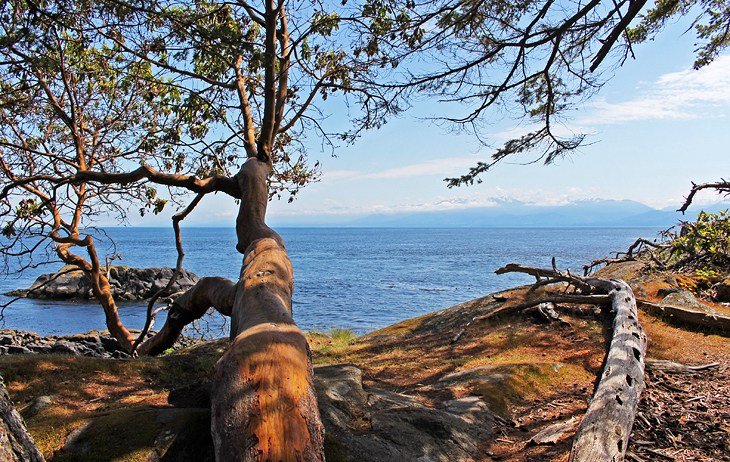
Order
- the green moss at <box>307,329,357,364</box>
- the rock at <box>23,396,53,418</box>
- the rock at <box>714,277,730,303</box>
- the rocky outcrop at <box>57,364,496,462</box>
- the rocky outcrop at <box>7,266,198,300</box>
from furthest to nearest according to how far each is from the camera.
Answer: the rocky outcrop at <box>7,266,198,300</box> → the rock at <box>714,277,730,303</box> → the green moss at <box>307,329,357,364</box> → the rock at <box>23,396,53,418</box> → the rocky outcrop at <box>57,364,496,462</box>

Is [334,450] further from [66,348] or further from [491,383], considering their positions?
[66,348]

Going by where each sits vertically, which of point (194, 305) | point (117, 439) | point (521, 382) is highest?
point (194, 305)

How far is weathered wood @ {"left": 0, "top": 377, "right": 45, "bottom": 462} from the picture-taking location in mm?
1973

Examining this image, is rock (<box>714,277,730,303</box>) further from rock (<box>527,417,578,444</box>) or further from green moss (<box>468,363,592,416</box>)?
rock (<box>527,417,578,444</box>)

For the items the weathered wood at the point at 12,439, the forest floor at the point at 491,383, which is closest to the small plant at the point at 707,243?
the forest floor at the point at 491,383

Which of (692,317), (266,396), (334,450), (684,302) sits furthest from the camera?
(684,302)

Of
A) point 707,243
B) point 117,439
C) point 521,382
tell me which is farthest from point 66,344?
point 707,243

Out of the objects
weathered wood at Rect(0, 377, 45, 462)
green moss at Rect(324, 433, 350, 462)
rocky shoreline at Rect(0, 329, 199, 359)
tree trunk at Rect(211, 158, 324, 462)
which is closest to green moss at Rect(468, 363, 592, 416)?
green moss at Rect(324, 433, 350, 462)

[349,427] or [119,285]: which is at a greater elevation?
[349,427]

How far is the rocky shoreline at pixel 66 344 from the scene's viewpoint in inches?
629

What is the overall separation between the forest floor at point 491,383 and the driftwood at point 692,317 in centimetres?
17

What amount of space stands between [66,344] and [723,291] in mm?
18624

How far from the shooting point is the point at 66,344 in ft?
54.4

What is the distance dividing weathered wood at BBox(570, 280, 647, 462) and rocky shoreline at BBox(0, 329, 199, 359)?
13377mm
